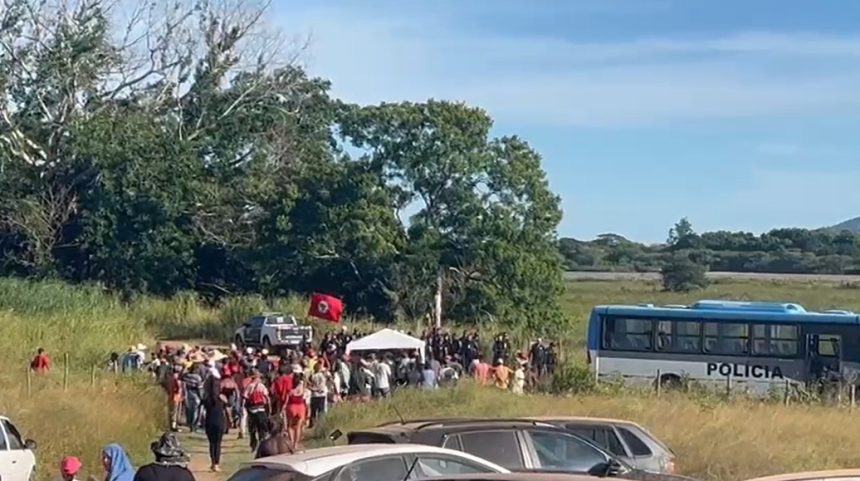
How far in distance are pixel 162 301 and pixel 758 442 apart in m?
41.0

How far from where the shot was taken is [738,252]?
450 ft

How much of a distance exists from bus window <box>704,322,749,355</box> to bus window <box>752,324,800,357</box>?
30 centimetres

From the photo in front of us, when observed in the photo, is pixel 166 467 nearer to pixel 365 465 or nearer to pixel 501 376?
pixel 365 465

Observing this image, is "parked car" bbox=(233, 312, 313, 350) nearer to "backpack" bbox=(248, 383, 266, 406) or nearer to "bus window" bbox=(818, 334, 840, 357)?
"bus window" bbox=(818, 334, 840, 357)

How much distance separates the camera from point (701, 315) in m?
39.9

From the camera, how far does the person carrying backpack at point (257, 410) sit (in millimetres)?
25953

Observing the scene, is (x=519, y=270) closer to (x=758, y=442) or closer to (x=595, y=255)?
(x=758, y=442)

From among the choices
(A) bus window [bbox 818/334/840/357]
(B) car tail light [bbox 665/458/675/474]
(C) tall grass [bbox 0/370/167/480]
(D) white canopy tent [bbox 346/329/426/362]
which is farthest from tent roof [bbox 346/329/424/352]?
(B) car tail light [bbox 665/458/675/474]

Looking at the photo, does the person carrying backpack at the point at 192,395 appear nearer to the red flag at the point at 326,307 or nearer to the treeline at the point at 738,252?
the red flag at the point at 326,307

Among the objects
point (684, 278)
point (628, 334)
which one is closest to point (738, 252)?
point (684, 278)

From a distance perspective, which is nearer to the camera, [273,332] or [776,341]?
[776,341]

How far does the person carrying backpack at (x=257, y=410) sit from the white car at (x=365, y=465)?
12.5 meters

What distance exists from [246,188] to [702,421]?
41.5 m

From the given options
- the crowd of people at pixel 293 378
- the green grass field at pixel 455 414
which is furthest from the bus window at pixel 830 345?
the crowd of people at pixel 293 378
